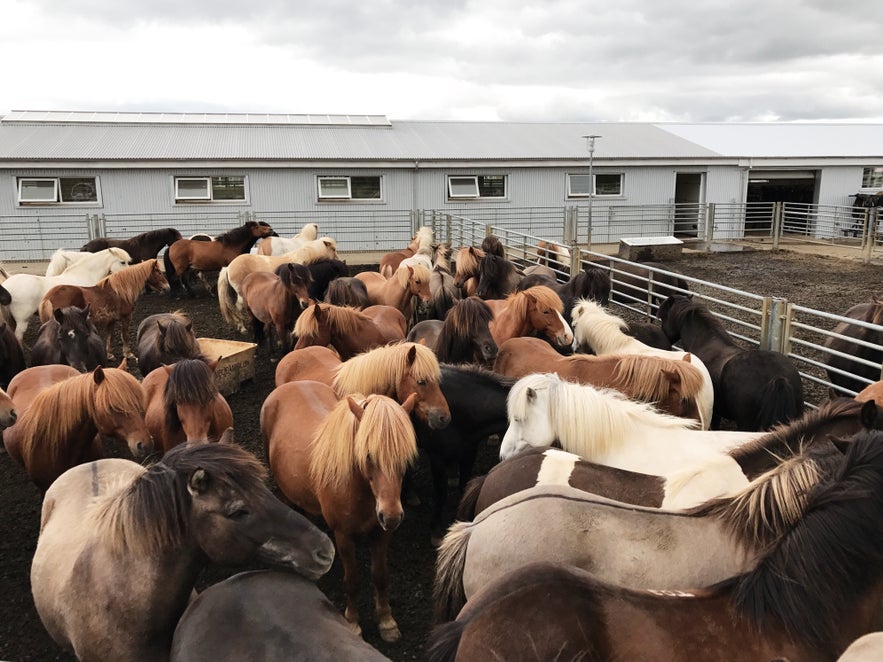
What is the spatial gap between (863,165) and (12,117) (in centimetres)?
2652

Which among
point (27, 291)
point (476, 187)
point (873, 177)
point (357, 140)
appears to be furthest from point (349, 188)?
point (873, 177)

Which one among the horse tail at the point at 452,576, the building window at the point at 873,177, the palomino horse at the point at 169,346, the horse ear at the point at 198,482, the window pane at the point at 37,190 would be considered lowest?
the horse tail at the point at 452,576

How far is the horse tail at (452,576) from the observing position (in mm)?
2482

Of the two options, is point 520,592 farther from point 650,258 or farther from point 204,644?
point 650,258

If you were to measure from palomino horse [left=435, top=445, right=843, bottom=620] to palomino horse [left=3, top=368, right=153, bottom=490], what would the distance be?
2.42 m

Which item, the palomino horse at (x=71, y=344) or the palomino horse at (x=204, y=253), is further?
the palomino horse at (x=204, y=253)

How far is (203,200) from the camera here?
638 inches

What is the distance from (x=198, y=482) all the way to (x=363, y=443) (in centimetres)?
100

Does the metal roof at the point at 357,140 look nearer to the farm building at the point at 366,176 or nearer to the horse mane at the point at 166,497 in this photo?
the farm building at the point at 366,176

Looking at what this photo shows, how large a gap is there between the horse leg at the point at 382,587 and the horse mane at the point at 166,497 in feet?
3.93

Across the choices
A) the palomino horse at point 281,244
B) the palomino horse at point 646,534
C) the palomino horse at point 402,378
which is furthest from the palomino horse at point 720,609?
the palomino horse at point 281,244

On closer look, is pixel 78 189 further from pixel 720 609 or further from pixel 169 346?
pixel 720 609

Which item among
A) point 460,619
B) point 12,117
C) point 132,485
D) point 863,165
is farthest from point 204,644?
point 863,165

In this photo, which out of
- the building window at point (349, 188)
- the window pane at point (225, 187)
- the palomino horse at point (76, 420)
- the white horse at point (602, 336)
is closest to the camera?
the palomino horse at point (76, 420)
